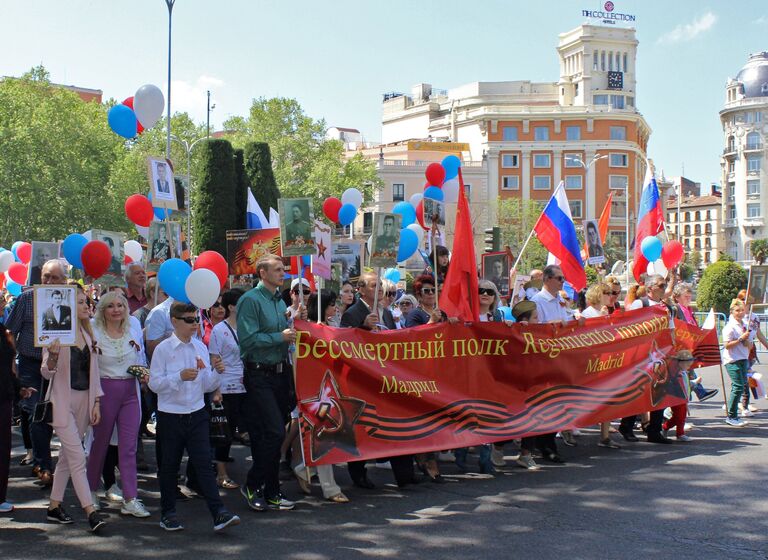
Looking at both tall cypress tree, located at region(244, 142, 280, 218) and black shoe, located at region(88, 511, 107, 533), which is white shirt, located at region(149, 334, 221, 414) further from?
tall cypress tree, located at region(244, 142, 280, 218)

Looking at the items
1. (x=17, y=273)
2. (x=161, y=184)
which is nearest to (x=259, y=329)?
(x=161, y=184)

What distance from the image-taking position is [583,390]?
9.25 m

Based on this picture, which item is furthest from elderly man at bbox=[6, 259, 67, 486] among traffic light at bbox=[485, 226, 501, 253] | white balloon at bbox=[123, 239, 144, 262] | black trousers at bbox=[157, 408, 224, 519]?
traffic light at bbox=[485, 226, 501, 253]

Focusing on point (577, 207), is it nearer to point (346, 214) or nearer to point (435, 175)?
point (435, 175)

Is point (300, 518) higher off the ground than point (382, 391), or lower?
lower

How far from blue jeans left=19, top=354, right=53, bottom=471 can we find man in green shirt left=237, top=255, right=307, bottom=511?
1.88 m

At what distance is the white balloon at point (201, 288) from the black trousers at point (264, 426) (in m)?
Result: 0.64

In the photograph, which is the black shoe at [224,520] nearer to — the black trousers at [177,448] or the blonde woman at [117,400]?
the black trousers at [177,448]

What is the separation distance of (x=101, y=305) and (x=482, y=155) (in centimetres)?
8388

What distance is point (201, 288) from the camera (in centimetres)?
722

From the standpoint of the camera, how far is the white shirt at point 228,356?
26.1 feet

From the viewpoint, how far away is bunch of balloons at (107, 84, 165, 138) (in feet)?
37.2

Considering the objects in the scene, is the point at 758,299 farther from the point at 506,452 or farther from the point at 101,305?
the point at 101,305

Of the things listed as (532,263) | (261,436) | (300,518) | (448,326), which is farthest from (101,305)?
(532,263)
